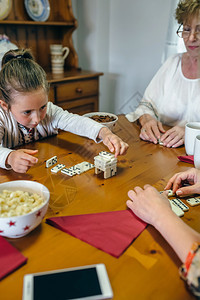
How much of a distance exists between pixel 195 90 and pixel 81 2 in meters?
2.13

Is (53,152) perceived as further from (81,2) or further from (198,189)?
(81,2)

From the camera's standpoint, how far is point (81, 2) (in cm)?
312

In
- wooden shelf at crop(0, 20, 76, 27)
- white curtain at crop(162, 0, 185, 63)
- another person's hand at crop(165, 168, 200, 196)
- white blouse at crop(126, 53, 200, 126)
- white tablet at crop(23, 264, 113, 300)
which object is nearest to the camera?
Result: white tablet at crop(23, 264, 113, 300)

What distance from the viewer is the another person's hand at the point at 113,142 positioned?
1119 mm

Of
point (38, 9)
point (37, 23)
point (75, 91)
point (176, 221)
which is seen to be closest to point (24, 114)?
point (176, 221)

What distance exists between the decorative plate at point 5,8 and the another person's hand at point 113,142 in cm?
184

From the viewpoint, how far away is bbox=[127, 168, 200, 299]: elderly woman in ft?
1.90

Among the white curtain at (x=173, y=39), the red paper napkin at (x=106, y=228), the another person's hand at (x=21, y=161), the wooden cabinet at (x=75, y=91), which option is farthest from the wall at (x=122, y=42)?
the red paper napkin at (x=106, y=228)

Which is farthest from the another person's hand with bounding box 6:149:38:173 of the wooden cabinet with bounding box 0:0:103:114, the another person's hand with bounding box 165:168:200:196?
the wooden cabinet with bounding box 0:0:103:114

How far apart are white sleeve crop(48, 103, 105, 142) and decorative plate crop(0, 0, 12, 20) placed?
1.47m

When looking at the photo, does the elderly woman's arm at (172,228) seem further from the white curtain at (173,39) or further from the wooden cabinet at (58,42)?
the white curtain at (173,39)

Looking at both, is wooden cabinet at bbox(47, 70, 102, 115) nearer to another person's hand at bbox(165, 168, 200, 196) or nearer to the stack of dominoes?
the stack of dominoes

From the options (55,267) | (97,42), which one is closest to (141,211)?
(55,267)

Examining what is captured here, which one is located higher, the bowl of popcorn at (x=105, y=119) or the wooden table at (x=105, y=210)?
the bowl of popcorn at (x=105, y=119)
